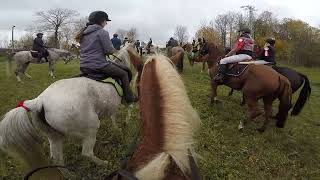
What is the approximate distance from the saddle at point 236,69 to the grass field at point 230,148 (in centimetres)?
125

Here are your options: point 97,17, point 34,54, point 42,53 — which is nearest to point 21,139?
point 97,17

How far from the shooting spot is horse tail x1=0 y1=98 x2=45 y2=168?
4.70 m

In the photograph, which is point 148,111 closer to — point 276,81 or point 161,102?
point 161,102

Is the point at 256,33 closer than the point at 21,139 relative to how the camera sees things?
No

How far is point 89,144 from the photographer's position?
19.8ft

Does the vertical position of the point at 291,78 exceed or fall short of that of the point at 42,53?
it falls short

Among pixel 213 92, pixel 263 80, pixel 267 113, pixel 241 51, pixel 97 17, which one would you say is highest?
pixel 97 17

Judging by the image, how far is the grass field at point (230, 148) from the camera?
674 cm

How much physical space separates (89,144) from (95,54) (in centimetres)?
163

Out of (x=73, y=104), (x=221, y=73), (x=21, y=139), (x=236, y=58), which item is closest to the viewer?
(x=21, y=139)

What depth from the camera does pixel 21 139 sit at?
187 inches

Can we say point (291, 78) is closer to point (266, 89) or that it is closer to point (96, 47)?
point (266, 89)

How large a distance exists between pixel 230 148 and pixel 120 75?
9.70 feet

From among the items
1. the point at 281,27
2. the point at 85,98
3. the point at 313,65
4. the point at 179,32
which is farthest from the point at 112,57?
the point at 179,32
